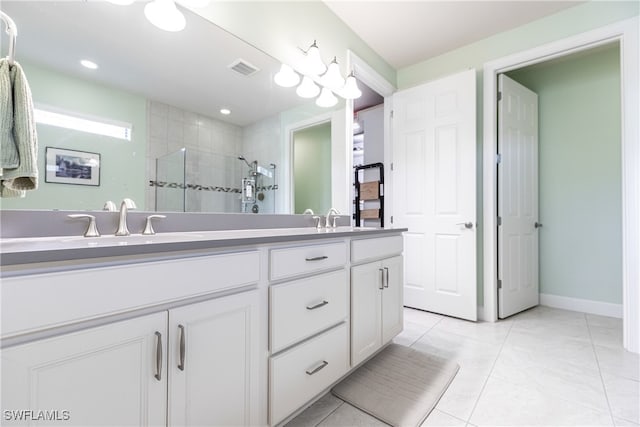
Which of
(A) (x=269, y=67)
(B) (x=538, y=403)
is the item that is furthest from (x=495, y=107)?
(B) (x=538, y=403)

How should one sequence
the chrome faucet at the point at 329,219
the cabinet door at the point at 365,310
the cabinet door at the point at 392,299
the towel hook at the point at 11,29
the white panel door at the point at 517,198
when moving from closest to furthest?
1. the towel hook at the point at 11,29
2. the cabinet door at the point at 365,310
3. the cabinet door at the point at 392,299
4. the chrome faucet at the point at 329,219
5. the white panel door at the point at 517,198

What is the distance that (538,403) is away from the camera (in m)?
1.37

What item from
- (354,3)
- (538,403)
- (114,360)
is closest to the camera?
(114,360)

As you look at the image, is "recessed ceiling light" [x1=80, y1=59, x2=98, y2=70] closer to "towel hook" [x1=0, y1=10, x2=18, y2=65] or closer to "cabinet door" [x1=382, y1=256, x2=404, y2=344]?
"towel hook" [x1=0, y1=10, x2=18, y2=65]

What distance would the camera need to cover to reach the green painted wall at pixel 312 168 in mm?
2029

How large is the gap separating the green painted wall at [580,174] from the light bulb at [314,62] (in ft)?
7.83

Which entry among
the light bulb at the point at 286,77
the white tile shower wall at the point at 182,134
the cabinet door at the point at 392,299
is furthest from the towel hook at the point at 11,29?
the cabinet door at the point at 392,299

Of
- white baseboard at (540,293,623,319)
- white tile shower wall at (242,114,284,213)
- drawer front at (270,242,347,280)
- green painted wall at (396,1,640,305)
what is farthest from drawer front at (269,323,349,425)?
white baseboard at (540,293,623,319)

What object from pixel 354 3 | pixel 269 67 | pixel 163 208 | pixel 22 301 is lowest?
pixel 22 301

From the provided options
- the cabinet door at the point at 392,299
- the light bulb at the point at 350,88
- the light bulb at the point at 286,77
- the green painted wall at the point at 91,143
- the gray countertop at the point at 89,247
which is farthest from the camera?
the light bulb at the point at 350,88

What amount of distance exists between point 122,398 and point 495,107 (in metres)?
3.17

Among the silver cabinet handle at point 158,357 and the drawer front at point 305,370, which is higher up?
the silver cabinet handle at point 158,357

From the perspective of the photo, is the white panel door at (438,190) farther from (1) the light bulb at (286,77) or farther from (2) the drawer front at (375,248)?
(1) the light bulb at (286,77)

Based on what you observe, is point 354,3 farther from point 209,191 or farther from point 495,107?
point 209,191
